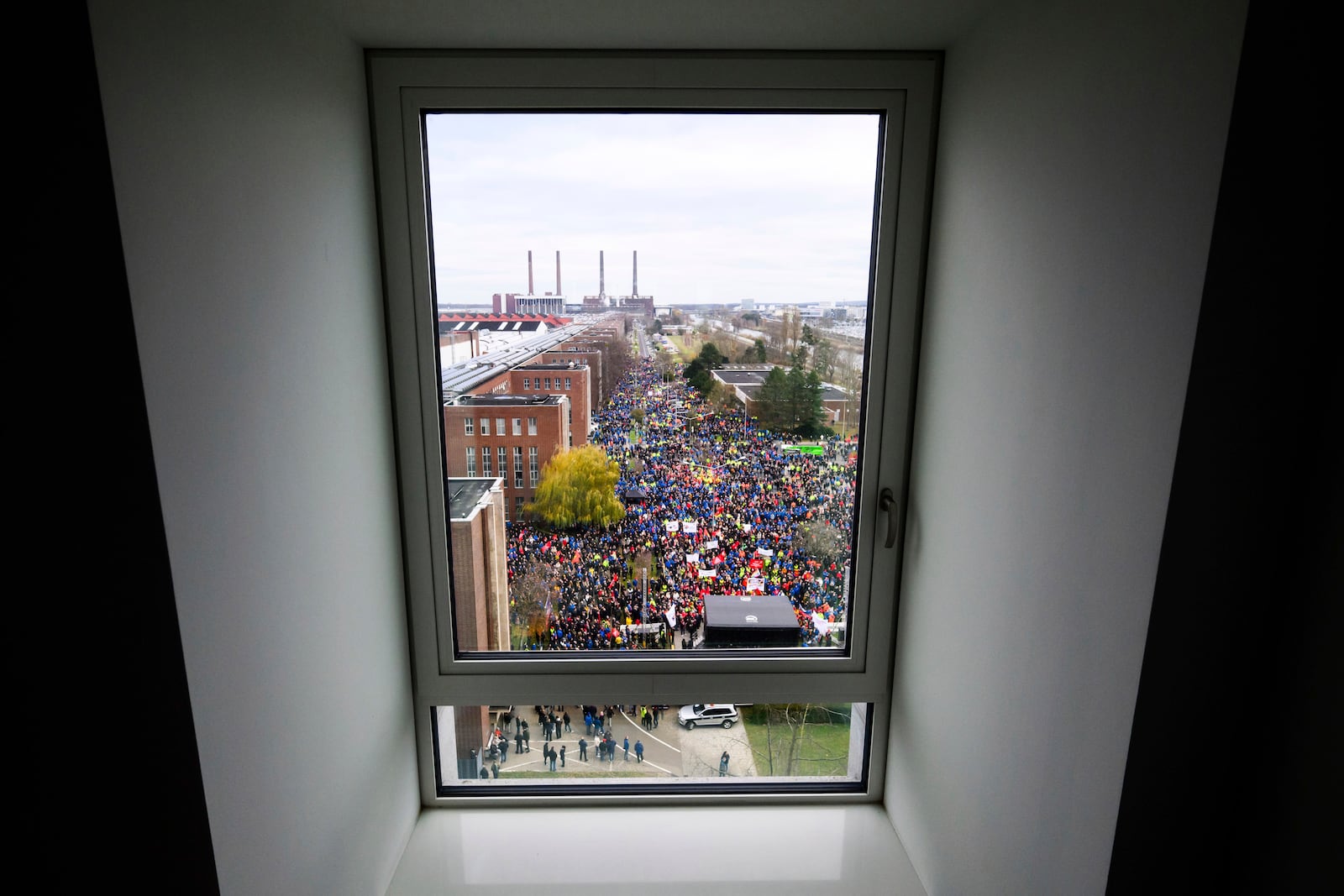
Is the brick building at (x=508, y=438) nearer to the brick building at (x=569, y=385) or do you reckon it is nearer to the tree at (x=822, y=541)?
the brick building at (x=569, y=385)

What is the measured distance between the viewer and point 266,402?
92 centimetres

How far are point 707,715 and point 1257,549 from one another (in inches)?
45.5

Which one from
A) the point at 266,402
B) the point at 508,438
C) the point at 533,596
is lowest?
the point at 533,596

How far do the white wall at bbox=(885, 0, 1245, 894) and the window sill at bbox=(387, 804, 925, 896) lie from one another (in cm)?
19

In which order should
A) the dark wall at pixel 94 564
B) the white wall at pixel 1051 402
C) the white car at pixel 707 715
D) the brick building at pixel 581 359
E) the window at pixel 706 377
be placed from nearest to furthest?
the dark wall at pixel 94 564, the white wall at pixel 1051 402, the window at pixel 706 377, the brick building at pixel 581 359, the white car at pixel 707 715

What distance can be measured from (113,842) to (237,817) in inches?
4.6

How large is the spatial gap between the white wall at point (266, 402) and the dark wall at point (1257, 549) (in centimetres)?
104

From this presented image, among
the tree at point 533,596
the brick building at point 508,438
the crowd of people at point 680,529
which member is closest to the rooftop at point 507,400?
the brick building at point 508,438

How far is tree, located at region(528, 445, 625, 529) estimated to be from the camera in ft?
4.86

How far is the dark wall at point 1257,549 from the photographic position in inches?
26.1

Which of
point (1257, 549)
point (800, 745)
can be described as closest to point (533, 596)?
point (800, 745)

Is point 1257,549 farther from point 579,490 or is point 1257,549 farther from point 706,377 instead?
point 579,490

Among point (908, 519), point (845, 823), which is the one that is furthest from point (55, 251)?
point (845, 823)

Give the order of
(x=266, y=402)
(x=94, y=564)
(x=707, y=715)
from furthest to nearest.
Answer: (x=707, y=715)
(x=266, y=402)
(x=94, y=564)
